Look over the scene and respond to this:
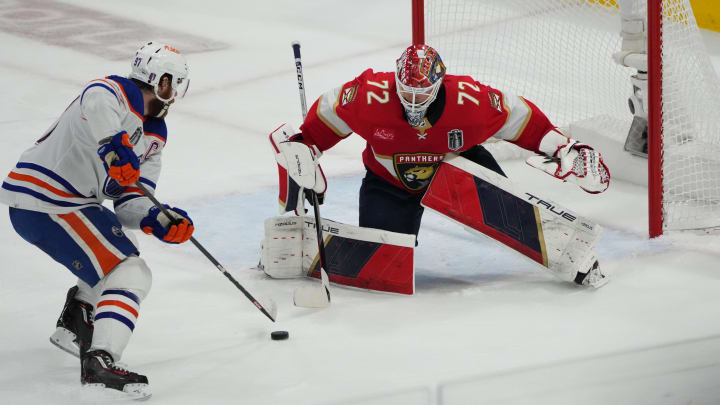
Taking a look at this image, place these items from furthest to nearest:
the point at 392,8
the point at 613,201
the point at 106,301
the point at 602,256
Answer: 1. the point at 392,8
2. the point at 613,201
3. the point at 602,256
4. the point at 106,301

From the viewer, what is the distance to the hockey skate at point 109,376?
2898 mm

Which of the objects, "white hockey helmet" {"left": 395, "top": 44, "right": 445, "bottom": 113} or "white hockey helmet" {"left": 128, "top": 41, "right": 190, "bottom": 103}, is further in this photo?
"white hockey helmet" {"left": 395, "top": 44, "right": 445, "bottom": 113}

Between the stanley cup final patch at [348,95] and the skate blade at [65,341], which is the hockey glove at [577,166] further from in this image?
the skate blade at [65,341]

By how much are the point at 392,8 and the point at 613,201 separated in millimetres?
3968

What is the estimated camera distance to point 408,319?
3539 millimetres

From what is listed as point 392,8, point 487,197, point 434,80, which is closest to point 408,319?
point 487,197

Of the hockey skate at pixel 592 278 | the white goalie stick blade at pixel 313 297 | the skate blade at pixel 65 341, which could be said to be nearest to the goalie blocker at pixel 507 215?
the hockey skate at pixel 592 278

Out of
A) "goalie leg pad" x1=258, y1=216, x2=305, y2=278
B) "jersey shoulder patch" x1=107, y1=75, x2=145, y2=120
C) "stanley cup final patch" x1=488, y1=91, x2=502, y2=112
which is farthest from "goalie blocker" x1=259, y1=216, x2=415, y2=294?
"jersey shoulder patch" x1=107, y1=75, x2=145, y2=120

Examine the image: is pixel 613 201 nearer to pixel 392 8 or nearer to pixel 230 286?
pixel 230 286

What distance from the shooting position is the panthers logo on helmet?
3.83m

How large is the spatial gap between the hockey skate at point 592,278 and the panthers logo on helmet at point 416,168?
0.62 metres

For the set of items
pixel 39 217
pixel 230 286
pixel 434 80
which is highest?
pixel 434 80

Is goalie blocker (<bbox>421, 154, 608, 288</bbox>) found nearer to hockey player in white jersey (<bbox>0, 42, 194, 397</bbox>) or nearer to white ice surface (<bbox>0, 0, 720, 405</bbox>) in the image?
white ice surface (<bbox>0, 0, 720, 405</bbox>)

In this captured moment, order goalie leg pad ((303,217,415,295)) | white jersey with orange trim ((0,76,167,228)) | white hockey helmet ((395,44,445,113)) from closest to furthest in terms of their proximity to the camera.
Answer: white jersey with orange trim ((0,76,167,228))
white hockey helmet ((395,44,445,113))
goalie leg pad ((303,217,415,295))
